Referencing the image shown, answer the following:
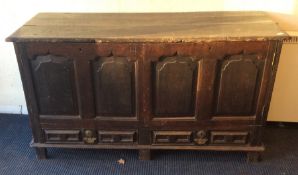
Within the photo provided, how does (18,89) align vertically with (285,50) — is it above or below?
below

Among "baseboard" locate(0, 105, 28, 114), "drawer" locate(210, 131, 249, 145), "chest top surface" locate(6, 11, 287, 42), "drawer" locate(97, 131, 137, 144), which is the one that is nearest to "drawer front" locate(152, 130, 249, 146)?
"drawer" locate(210, 131, 249, 145)

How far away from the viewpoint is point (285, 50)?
1866 millimetres

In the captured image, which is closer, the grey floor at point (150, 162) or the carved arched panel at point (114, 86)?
the carved arched panel at point (114, 86)

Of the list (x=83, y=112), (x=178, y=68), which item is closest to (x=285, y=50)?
(x=178, y=68)

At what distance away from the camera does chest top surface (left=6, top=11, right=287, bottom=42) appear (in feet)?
4.88

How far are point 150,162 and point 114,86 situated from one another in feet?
1.68

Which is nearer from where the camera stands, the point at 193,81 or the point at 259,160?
the point at 193,81

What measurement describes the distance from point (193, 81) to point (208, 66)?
0.36 ft

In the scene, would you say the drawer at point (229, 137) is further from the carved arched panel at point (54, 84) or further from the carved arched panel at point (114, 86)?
the carved arched panel at point (54, 84)

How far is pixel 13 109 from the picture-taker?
2.27m

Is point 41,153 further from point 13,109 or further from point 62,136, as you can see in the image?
point 13,109

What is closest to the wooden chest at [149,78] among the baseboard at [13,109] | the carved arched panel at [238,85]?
the carved arched panel at [238,85]

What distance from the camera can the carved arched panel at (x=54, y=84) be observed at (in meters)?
1.59

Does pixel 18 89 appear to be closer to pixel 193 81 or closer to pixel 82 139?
pixel 82 139
